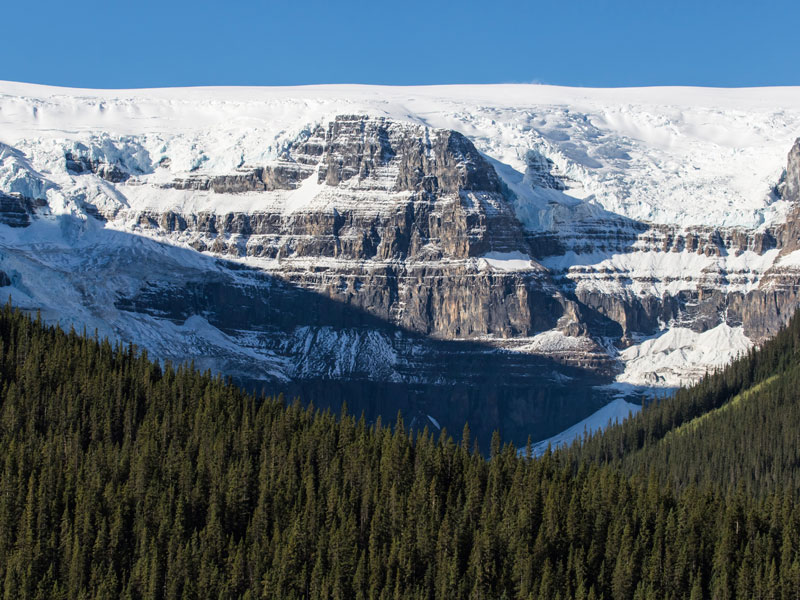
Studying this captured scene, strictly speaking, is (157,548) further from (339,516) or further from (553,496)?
(553,496)

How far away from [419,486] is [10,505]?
1695 inches

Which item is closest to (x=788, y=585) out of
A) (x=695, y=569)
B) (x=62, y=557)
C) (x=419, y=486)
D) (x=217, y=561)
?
(x=695, y=569)

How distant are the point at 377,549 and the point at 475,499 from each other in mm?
15138

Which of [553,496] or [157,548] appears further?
[553,496]

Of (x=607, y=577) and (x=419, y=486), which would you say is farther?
(x=419, y=486)

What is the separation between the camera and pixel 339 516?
194 metres

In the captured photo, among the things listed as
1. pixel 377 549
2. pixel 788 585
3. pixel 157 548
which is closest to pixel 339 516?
pixel 377 549

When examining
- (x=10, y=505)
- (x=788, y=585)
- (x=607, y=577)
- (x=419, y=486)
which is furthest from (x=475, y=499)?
(x=10, y=505)

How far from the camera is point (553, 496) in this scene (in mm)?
198625

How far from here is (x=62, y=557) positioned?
18388 centimetres

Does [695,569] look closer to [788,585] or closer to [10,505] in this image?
[788,585]

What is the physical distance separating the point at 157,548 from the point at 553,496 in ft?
141

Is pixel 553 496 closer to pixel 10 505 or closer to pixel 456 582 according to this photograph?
pixel 456 582

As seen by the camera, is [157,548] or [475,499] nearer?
[157,548]
